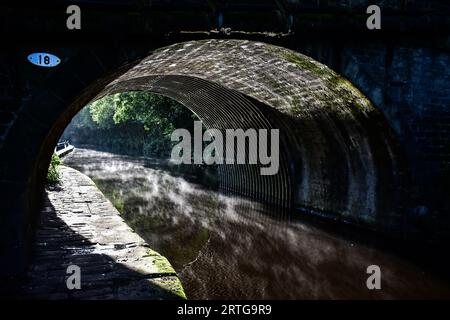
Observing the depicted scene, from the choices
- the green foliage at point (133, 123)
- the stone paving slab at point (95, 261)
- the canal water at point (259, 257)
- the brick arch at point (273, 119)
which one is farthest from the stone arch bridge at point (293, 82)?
the green foliage at point (133, 123)

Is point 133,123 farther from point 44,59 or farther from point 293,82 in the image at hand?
point 44,59

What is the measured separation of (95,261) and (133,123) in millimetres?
40229

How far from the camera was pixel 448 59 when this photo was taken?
8570 mm

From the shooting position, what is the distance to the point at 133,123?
44.8m

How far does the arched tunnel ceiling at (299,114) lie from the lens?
28.0ft

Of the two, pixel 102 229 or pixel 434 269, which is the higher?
pixel 102 229

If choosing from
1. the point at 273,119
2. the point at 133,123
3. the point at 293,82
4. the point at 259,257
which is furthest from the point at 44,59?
the point at 133,123

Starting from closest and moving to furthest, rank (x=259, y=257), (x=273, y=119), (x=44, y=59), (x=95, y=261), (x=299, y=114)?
(x=44, y=59), (x=95, y=261), (x=259, y=257), (x=299, y=114), (x=273, y=119)

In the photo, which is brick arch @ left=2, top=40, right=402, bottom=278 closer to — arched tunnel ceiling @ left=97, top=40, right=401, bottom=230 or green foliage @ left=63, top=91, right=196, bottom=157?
arched tunnel ceiling @ left=97, top=40, right=401, bottom=230

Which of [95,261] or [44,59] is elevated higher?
[44,59]

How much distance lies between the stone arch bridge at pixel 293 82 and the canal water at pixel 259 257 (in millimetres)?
1577

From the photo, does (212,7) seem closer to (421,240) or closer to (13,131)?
(13,131)
